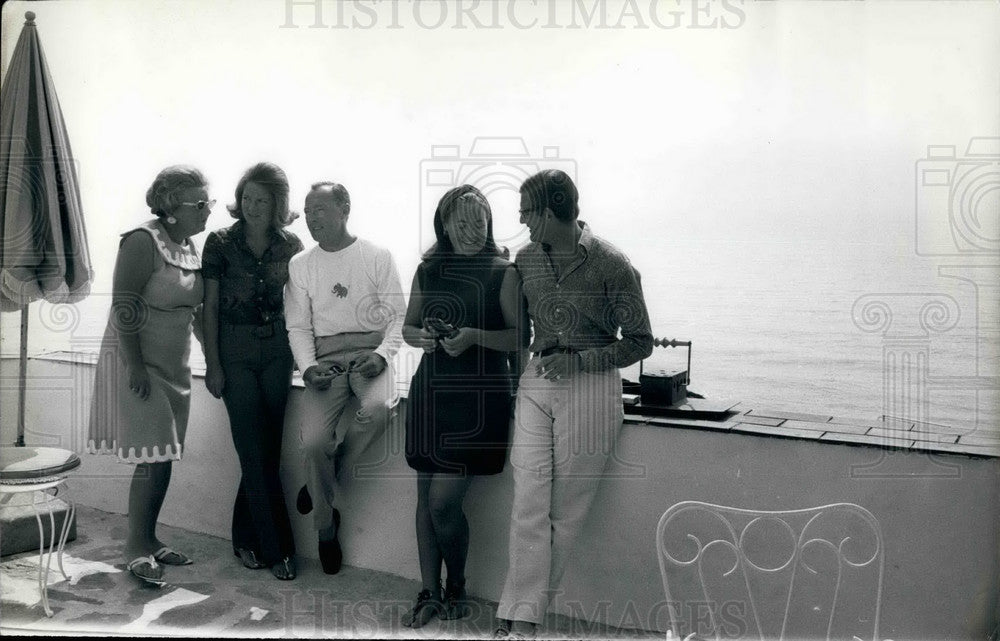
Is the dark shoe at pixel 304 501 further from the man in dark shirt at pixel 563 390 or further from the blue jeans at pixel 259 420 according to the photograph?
the man in dark shirt at pixel 563 390

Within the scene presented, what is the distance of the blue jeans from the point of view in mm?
3900

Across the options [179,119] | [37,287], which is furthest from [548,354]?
[37,287]

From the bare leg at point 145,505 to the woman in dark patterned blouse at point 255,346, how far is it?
34 cm

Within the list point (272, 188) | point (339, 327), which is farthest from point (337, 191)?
point (339, 327)

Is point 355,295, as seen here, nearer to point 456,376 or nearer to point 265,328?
point 265,328

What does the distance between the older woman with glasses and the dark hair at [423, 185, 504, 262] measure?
1.01 meters

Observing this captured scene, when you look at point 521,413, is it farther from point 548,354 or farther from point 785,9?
point 785,9

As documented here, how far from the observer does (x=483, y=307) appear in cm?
357

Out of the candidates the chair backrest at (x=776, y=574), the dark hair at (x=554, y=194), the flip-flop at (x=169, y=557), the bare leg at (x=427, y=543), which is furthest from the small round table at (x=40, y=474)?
the chair backrest at (x=776, y=574)

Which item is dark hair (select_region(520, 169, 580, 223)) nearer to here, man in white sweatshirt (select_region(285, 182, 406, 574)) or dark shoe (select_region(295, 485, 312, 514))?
man in white sweatshirt (select_region(285, 182, 406, 574))

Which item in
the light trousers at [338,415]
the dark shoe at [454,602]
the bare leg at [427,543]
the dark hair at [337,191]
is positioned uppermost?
the dark hair at [337,191]

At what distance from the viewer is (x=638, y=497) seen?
11.5 feet

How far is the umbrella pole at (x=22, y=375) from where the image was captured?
398 centimetres

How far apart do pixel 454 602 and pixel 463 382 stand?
891mm
